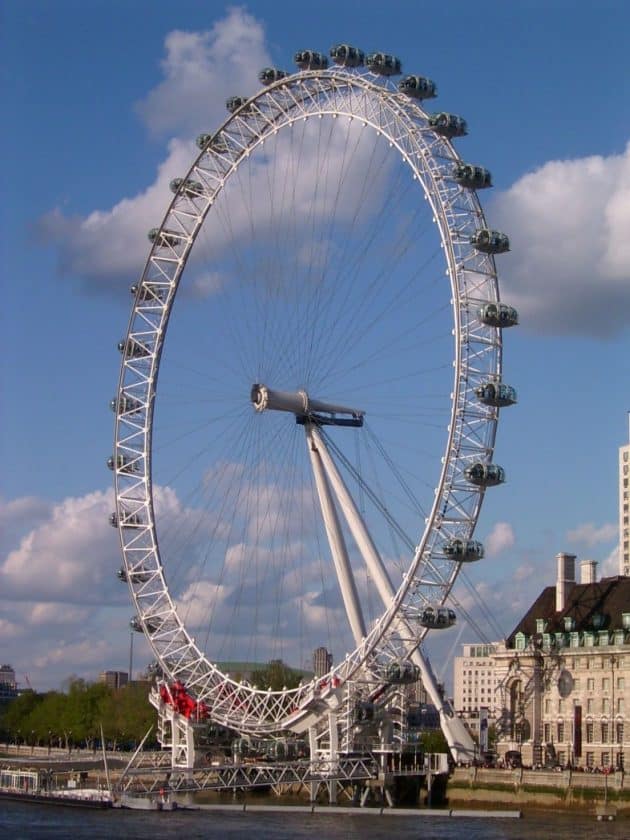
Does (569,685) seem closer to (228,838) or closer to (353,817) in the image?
(353,817)

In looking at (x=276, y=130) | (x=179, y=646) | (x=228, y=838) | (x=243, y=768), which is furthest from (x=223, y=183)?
(x=228, y=838)

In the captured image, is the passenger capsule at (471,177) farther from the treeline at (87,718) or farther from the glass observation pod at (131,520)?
the treeline at (87,718)

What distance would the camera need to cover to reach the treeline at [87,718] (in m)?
143

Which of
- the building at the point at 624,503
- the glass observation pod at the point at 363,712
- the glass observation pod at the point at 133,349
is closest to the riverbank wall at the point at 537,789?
the glass observation pod at the point at 363,712

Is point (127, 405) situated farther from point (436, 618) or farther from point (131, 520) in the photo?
point (436, 618)

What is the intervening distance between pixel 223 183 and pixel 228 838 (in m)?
38.2

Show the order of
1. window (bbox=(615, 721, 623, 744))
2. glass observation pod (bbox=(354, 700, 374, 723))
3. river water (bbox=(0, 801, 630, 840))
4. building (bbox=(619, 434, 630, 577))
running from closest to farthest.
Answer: river water (bbox=(0, 801, 630, 840)), glass observation pod (bbox=(354, 700, 374, 723)), window (bbox=(615, 721, 623, 744)), building (bbox=(619, 434, 630, 577))

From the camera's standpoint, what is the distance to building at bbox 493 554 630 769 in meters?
87.3

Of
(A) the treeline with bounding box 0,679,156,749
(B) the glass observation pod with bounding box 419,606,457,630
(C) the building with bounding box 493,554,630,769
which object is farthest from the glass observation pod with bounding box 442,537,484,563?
(A) the treeline with bounding box 0,679,156,749

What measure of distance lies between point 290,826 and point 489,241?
27.3m

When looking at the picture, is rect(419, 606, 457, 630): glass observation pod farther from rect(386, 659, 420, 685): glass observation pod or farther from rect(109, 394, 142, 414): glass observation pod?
rect(109, 394, 142, 414): glass observation pod

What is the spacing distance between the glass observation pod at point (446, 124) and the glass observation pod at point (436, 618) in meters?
21.8

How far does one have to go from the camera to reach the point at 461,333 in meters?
72.4

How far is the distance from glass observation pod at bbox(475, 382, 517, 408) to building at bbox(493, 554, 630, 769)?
69.7 ft
